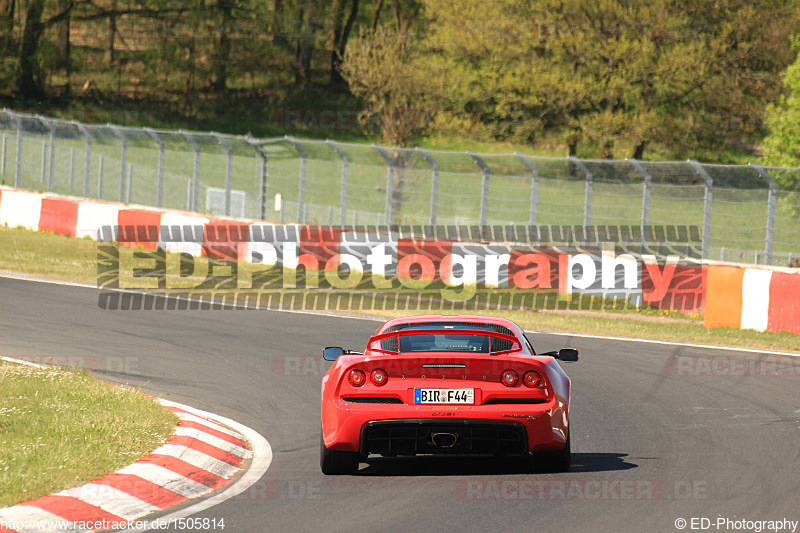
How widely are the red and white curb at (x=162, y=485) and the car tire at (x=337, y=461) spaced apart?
48 cm

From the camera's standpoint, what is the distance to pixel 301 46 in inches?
2650

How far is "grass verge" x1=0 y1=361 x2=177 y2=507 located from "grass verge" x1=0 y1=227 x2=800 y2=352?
8.92m

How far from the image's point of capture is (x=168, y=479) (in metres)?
7.32

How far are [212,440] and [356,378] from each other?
166 cm

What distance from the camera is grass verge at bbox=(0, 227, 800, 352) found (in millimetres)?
17234

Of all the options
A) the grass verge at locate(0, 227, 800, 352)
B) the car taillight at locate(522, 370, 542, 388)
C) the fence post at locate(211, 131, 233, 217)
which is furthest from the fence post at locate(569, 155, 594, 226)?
the car taillight at locate(522, 370, 542, 388)

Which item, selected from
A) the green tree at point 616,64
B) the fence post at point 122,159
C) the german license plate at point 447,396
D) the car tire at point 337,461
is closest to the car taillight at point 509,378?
the german license plate at point 447,396

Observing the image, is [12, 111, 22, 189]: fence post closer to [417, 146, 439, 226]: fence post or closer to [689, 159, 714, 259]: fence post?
[417, 146, 439, 226]: fence post

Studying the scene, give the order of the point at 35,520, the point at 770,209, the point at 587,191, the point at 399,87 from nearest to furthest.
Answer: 1. the point at 35,520
2. the point at 770,209
3. the point at 587,191
4. the point at 399,87

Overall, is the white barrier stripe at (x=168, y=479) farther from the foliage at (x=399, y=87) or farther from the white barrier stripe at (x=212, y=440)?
the foliage at (x=399, y=87)

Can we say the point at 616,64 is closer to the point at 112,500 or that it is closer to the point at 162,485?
the point at 162,485

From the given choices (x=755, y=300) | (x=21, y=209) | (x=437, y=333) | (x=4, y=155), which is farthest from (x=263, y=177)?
(x=437, y=333)

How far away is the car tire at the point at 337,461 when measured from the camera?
769 centimetres

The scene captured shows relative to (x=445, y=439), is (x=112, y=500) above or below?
below
